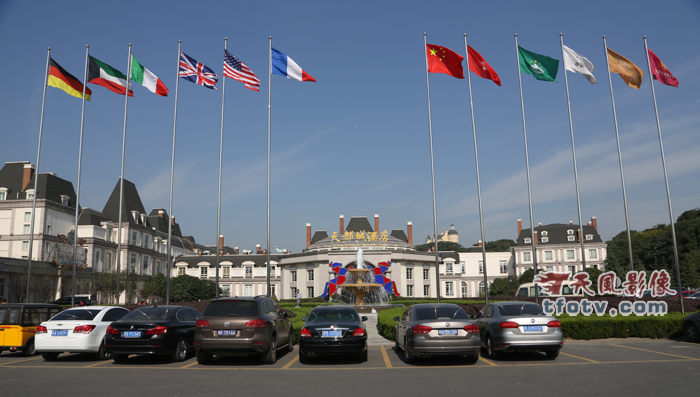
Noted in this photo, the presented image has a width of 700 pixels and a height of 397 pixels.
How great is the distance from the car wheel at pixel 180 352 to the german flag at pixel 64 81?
1892 centimetres

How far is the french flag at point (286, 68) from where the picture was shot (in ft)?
84.6

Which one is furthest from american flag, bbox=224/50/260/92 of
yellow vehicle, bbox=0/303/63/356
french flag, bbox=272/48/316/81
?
yellow vehicle, bbox=0/303/63/356

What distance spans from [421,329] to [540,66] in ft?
60.1

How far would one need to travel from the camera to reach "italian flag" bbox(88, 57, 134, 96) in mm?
25656

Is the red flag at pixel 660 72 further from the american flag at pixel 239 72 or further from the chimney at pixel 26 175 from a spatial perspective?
the chimney at pixel 26 175

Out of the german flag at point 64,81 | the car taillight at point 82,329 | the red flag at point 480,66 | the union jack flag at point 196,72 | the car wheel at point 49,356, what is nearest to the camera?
the car taillight at point 82,329

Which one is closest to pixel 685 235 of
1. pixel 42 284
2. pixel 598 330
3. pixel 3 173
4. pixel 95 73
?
pixel 598 330

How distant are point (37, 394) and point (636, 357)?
13.7m

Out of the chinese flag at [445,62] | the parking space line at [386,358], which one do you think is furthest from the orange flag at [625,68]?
the parking space line at [386,358]

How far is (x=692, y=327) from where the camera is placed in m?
16.7

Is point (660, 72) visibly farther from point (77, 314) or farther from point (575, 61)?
point (77, 314)

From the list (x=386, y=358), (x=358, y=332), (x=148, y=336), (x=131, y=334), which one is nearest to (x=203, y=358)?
(x=148, y=336)

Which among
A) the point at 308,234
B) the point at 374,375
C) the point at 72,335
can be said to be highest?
the point at 308,234

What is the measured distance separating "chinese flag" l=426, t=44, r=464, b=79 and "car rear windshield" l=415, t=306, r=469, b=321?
14727mm
